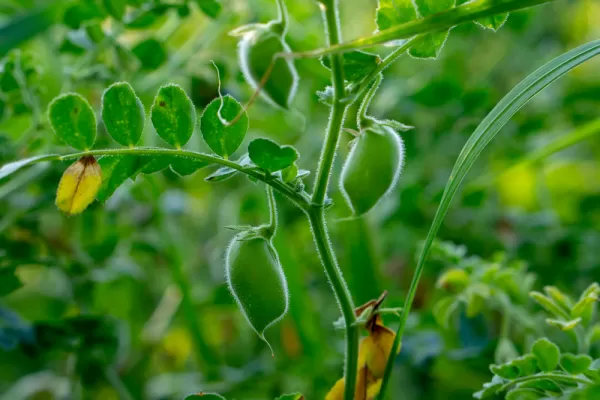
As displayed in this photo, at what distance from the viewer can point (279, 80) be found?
0.52 m

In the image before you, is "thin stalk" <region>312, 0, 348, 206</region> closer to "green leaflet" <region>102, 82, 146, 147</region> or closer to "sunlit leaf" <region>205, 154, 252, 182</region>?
"sunlit leaf" <region>205, 154, 252, 182</region>

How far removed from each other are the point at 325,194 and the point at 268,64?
113 millimetres

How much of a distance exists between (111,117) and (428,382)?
831 millimetres

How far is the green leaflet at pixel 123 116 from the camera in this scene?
0.60 metres

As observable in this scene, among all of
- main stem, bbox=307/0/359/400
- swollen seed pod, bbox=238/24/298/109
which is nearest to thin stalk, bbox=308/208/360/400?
main stem, bbox=307/0/359/400

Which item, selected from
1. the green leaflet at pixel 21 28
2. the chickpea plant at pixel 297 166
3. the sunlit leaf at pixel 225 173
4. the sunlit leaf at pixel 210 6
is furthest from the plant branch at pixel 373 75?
the green leaflet at pixel 21 28

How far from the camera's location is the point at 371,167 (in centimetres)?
59

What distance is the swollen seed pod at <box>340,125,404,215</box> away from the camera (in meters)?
0.59

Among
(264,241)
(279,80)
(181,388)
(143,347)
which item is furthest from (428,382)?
(279,80)

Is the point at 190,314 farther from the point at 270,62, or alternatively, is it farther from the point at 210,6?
the point at 270,62

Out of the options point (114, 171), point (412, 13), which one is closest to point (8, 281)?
point (114, 171)

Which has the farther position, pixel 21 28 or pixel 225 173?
pixel 21 28

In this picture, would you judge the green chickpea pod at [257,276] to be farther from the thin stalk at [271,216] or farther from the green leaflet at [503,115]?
the green leaflet at [503,115]

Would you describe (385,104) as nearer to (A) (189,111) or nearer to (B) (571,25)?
(A) (189,111)
